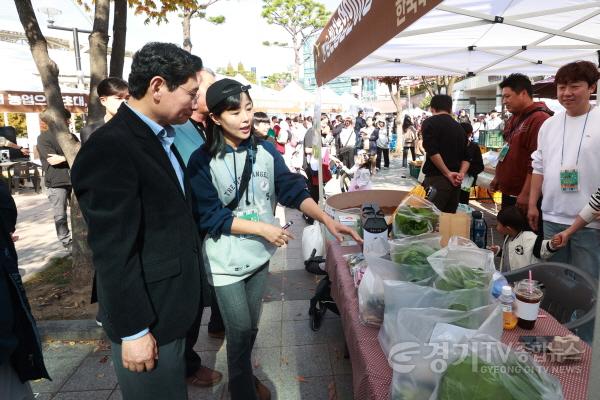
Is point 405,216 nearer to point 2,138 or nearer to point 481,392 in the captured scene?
point 481,392

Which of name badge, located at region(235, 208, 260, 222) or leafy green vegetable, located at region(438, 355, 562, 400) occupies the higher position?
name badge, located at region(235, 208, 260, 222)

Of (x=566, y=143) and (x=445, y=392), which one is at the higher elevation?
(x=566, y=143)

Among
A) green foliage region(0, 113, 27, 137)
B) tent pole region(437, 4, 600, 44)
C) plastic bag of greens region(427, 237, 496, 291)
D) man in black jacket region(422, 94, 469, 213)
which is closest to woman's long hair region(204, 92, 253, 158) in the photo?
plastic bag of greens region(427, 237, 496, 291)

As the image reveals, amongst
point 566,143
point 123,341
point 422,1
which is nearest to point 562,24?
point 566,143

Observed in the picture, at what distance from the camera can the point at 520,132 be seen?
3.27m

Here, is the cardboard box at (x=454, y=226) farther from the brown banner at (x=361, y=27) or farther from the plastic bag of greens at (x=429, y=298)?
the brown banner at (x=361, y=27)

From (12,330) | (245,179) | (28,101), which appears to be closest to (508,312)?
(245,179)

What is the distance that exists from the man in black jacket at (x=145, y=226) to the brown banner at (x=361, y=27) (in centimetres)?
125

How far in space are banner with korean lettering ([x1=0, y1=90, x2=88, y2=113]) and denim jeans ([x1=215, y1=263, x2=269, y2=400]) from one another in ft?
23.1

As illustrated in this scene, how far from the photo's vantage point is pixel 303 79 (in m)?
72.8

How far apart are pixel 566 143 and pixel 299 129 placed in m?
12.2

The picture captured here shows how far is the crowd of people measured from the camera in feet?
4.06

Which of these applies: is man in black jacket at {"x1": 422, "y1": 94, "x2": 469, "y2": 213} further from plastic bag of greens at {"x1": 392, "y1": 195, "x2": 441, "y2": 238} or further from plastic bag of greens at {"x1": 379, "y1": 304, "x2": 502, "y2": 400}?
plastic bag of greens at {"x1": 379, "y1": 304, "x2": 502, "y2": 400}
